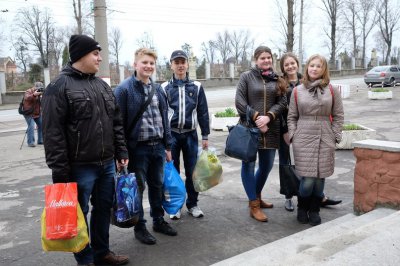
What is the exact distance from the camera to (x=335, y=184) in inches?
229

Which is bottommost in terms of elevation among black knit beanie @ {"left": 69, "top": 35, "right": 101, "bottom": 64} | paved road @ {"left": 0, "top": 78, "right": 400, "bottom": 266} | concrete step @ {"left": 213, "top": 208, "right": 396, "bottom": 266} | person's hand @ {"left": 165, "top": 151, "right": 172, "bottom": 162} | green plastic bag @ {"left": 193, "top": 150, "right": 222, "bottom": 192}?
paved road @ {"left": 0, "top": 78, "right": 400, "bottom": 266}

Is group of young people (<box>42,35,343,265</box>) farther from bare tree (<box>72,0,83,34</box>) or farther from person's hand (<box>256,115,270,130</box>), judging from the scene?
bare tree (<box>72,0,83,34</box>)

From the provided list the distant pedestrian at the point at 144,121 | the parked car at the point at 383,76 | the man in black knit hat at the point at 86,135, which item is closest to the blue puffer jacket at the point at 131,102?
the distant pedestrian at the point at 144,121

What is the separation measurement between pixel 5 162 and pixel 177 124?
551cm

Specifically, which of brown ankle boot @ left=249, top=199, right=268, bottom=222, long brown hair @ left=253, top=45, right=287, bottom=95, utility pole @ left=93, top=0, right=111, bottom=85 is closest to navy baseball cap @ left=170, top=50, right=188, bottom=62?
long brown hair @ left=253, top=45, right=287, bottom=95

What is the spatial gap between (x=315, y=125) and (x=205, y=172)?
4.34 ft

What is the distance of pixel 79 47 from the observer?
3055 mm

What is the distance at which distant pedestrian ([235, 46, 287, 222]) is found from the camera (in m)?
4.35

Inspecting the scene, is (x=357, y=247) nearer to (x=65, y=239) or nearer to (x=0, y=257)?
(x=65, y=239)

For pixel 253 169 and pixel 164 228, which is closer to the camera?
pixel 164 228

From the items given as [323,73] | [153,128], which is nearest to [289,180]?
[323,73]

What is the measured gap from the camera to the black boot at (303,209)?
14.3 feet

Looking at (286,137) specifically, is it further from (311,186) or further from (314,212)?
(314,212)

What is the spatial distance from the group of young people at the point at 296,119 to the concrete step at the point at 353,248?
3.52ft
